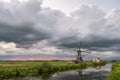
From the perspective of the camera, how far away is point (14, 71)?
5788 cm

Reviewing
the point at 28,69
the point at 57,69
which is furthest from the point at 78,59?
the point at 28,69

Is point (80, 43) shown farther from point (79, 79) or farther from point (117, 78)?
point (117, 78)

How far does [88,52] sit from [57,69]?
5914cm

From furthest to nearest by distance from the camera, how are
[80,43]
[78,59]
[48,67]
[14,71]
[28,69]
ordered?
[80,43], [78,59], [48,67], [28,69], [14,71]

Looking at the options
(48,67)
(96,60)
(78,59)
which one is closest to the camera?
(48,67)

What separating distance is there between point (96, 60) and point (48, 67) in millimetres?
94532

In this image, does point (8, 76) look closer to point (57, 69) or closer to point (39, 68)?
point (39, 68)

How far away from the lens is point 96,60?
163 metres

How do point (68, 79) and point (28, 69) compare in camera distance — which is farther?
point (28, 69)

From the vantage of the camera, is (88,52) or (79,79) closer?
(79,79)

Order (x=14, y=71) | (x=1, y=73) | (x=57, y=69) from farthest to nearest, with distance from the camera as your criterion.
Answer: (x=57, y=69)
(x=14, y=71)
(x=1, y=73)

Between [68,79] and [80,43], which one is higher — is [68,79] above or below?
below

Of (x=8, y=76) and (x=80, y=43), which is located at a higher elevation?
(x=80, y=43)

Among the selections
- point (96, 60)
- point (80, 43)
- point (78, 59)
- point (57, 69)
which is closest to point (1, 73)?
point (57, 69)
